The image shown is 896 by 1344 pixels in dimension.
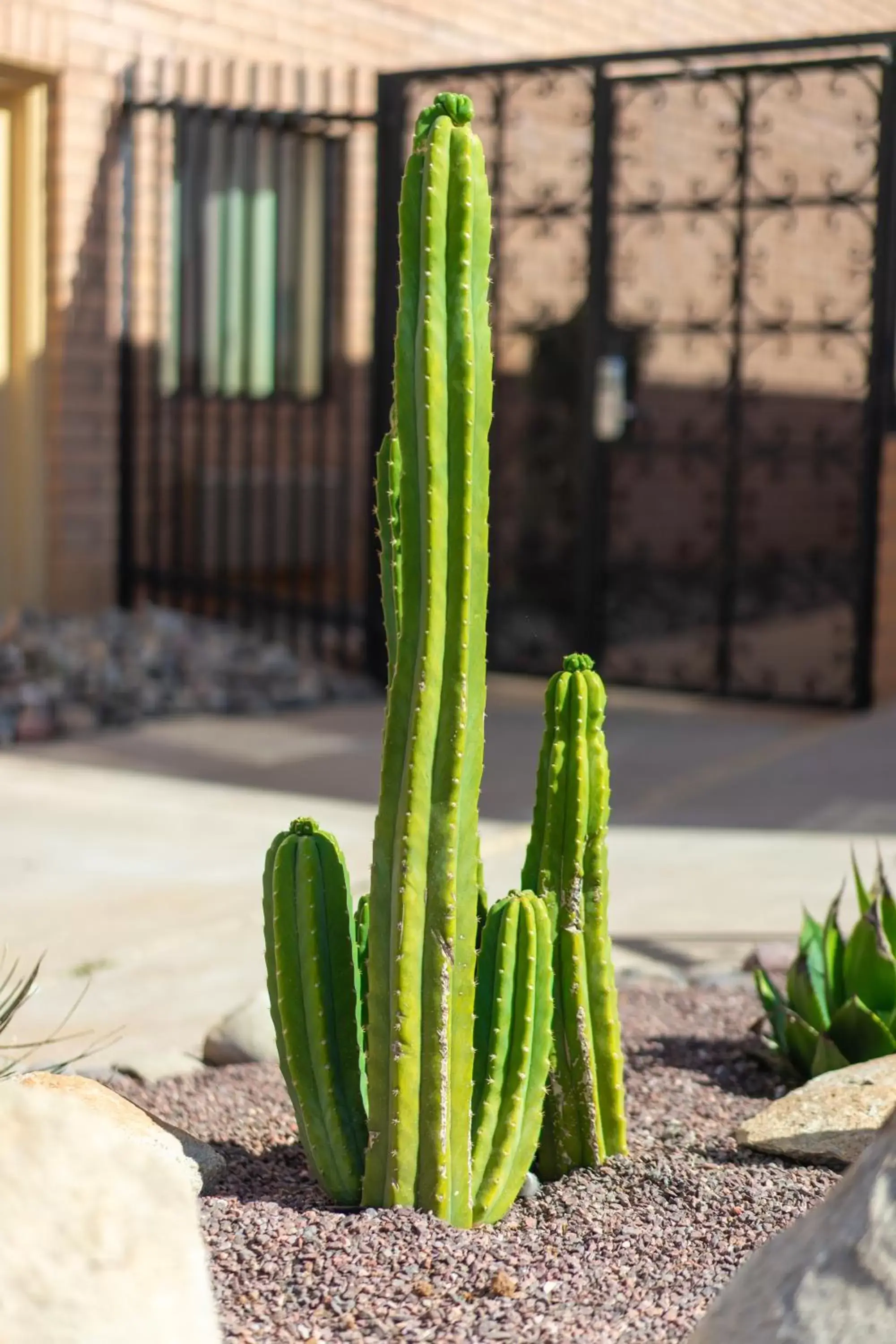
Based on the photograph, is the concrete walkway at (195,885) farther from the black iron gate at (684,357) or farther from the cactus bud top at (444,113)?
the black iron gate at (684,357)

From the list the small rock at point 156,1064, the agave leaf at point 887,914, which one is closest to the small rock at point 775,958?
the agave leaf at point 887,914

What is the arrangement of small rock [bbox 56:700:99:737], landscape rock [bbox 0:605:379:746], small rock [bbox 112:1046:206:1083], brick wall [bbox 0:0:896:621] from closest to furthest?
1. small rock [bbox 112:1046:206:1083]
2. small rock [bbox 56:700:99:737]
3. landscape rock [bbox 0:605:379:746]
4. brick wall [bbox 0:0:896:621]

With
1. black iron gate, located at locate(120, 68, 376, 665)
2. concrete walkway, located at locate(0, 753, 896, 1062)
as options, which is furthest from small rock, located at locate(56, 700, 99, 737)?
black iron gate, located at locate(120, 68, 376, 665)

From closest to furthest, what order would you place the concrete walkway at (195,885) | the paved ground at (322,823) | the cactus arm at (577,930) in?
the cactus arm at (577,930) → the concrete walkway at (195,885) → the paved ground at (322,823)

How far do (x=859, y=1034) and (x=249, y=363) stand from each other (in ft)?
24.1

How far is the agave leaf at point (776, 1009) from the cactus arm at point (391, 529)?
143 centimetres

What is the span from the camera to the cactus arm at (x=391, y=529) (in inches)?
110

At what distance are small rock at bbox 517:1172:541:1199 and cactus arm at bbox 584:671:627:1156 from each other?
5.6 inches

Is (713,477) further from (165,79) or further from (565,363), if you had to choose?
(165,79)

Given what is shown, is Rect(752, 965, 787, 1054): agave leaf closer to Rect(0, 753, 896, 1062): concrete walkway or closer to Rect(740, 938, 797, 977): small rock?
Rect(740, 938, 797, 977): small rock

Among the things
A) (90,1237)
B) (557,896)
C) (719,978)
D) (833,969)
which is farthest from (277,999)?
(719,978)

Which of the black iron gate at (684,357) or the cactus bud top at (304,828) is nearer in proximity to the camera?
the cactus bud top at (304,828)

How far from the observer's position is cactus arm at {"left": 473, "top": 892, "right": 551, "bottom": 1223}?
9.87ft

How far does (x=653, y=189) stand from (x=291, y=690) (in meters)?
4.49
